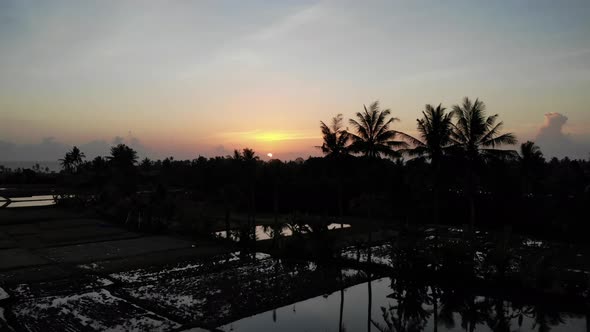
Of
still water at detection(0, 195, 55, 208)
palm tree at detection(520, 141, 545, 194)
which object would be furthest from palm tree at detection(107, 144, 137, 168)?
palm tree at detection(520, 141, 545, 194)

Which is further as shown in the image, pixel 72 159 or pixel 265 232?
pixel 72 159

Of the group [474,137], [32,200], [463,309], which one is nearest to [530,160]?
[474,137]

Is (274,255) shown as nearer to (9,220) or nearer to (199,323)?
(199,323)

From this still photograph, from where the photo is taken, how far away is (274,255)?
19.0m

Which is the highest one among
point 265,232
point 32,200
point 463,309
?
point 32,200

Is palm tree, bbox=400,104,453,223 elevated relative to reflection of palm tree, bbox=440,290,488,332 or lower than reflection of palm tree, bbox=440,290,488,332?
elevated

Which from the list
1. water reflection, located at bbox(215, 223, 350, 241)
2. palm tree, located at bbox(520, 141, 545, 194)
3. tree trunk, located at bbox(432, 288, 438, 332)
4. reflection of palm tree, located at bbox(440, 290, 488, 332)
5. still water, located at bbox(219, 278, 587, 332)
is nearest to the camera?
still water, located at bbox(219, 278, 587, 332)

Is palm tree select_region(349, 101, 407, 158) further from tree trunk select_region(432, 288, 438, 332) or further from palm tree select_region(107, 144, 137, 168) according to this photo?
palm tree select_region(107, 144, 137, 168)

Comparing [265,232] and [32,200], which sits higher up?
[32,200]

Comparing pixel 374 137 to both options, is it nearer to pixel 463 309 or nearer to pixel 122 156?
pixel 463 309

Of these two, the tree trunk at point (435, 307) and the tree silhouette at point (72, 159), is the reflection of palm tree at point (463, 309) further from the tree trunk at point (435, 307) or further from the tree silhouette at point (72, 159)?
the tree silhouette at point (72, 159)

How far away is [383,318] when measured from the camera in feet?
37.8

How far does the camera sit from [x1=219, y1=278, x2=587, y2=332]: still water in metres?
10.7

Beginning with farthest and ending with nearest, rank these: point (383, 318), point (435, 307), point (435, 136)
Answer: point (435, 136), point (435, 307), point (383, 318)
